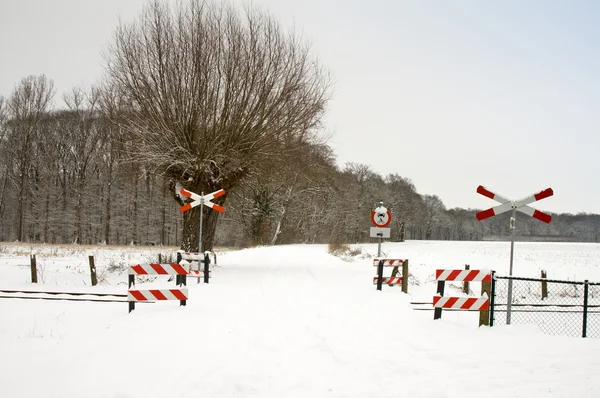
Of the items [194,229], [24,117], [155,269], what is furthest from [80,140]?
[155,269]

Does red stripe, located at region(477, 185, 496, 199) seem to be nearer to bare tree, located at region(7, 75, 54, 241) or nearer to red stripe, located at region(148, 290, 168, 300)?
red stripe, located at region(148, 290, 168, 300)

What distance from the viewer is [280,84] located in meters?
18.6

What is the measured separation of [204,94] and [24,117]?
3397cm

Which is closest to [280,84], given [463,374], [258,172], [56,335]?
[258,172]

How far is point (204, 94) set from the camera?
17.5 meters

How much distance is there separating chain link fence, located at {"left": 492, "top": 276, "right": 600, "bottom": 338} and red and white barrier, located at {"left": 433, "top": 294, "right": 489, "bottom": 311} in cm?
56

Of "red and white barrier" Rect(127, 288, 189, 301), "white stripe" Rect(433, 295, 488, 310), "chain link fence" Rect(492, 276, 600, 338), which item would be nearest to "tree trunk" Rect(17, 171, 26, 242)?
"red and white barrier" Rect(127, 288, 189, 301)

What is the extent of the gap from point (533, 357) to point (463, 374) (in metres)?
1.63

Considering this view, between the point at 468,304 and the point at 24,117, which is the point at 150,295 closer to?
the point at 468,304

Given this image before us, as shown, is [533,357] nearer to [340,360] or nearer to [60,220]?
[340,360]

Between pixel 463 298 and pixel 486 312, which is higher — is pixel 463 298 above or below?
above

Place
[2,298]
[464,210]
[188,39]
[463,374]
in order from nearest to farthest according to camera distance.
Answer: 1. [463,374]
2. [2,298]
3. [188,39]
4. [464,210]

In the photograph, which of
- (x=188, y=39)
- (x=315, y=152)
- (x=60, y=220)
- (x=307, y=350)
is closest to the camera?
(x=307, y=350)

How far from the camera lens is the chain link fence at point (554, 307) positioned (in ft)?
37.6
